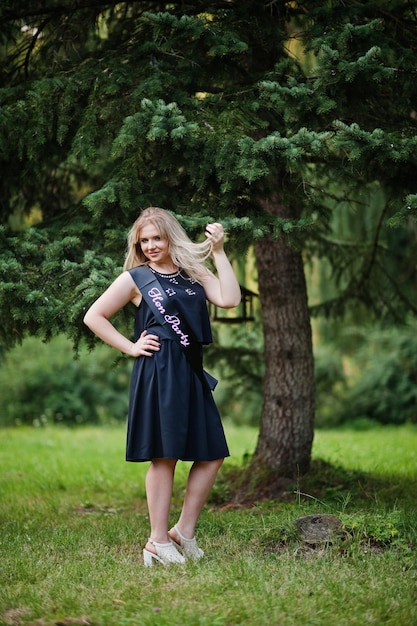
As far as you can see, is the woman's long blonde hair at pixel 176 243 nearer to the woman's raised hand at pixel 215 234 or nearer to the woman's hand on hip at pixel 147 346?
the woman's raised hand at pixel 215 234

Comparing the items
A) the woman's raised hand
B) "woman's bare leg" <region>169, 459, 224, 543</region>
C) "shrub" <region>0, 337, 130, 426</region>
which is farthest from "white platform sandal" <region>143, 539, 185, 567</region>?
"shrub" <region>0, 337, 130, 426</region>

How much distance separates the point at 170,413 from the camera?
3914 millimetres

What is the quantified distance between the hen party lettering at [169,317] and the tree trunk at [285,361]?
217 centimetres

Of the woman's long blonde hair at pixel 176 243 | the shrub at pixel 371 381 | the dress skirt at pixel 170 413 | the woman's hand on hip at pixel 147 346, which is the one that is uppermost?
the woman's long blonde hair at pixel 176 243

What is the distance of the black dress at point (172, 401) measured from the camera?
393cm

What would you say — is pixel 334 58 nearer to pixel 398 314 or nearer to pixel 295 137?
pixel 295 137

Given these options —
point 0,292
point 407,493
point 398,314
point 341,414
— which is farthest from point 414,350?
point 0,292

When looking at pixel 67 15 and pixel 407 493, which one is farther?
pixel 407 493

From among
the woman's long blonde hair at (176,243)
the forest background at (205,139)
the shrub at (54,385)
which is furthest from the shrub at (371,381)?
the woman's long blonde hair at (176,243)

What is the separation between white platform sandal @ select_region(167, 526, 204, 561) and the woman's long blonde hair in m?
1.49

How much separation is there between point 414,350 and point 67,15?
30.7 ft

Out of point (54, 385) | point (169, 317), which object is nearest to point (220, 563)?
point (169, 317)

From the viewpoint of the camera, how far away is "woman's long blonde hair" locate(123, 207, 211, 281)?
4145mm

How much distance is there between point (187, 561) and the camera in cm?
394
